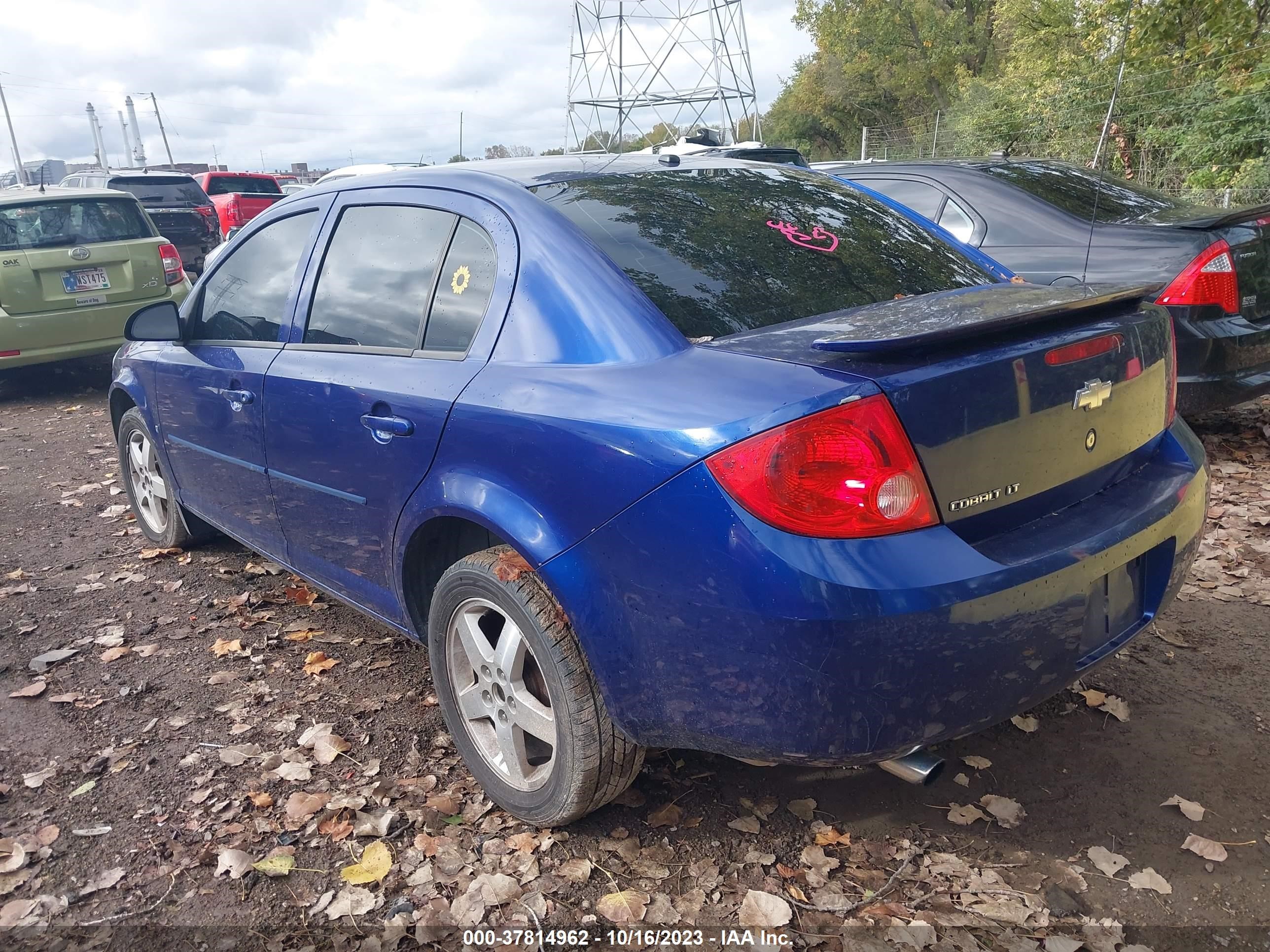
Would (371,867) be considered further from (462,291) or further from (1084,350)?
(1084,350)

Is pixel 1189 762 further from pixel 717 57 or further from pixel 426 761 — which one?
pixel 717 57

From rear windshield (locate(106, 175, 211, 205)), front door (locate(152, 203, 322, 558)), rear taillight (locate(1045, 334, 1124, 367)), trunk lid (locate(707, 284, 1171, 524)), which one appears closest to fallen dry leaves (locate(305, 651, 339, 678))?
front door (locate(152, 203, 322, 558))

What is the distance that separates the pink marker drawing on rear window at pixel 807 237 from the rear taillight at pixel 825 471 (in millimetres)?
999

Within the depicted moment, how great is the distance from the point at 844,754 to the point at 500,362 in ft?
4.15

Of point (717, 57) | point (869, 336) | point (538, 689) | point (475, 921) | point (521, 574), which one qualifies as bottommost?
point (475, 921)

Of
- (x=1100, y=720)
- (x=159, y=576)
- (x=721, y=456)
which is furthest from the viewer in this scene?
(x=159, y=576)

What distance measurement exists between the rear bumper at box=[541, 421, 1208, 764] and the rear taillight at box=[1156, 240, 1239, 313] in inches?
122

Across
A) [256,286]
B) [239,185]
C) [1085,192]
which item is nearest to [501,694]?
[256,286]

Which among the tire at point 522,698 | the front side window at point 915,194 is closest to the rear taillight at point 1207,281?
Answer: the front side window at point 915,194

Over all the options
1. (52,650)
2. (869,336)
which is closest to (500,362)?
(869,336)

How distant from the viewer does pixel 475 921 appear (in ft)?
7.87

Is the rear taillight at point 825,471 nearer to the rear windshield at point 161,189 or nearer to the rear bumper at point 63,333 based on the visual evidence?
the rear bumper at point 63,333

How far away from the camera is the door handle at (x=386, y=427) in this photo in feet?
8.89

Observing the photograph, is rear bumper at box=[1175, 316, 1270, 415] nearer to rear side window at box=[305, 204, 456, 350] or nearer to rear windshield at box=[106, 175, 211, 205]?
rear side window at box=[305, 204, 456, 350]
